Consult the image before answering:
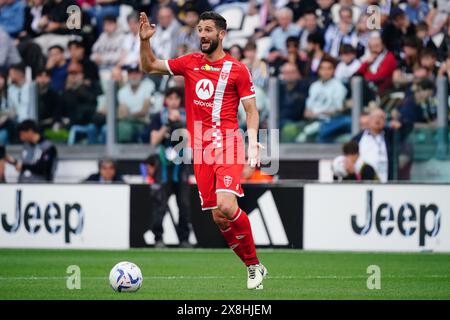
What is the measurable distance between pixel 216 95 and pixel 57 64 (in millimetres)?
10133

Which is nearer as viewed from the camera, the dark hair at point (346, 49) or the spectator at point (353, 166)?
the spectator at point (353, 166)

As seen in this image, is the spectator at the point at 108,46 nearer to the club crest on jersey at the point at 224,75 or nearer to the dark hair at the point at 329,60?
the dark hair at the point at 329,60

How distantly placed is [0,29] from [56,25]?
1.13m

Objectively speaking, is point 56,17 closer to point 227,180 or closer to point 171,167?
point 171,167

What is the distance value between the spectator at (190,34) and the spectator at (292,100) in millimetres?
2503

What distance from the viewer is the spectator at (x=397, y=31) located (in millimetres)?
19516

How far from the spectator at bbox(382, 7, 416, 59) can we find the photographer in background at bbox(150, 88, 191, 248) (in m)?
3.92

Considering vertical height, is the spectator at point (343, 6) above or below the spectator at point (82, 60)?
above

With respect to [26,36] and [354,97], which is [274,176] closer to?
[354,97]

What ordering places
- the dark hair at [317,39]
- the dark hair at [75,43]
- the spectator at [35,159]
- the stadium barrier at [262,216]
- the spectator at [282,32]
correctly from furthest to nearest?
the dark hair at [75,43] → the spectator at [282,32] → the dark hair at [317,39] → the spectator at [35,159] → the stadium barrier at [262,216]

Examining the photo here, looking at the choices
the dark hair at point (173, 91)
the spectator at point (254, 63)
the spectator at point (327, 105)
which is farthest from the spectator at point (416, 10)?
the dark hair at point (173, 91)

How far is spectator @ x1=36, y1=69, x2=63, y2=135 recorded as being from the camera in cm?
1986
